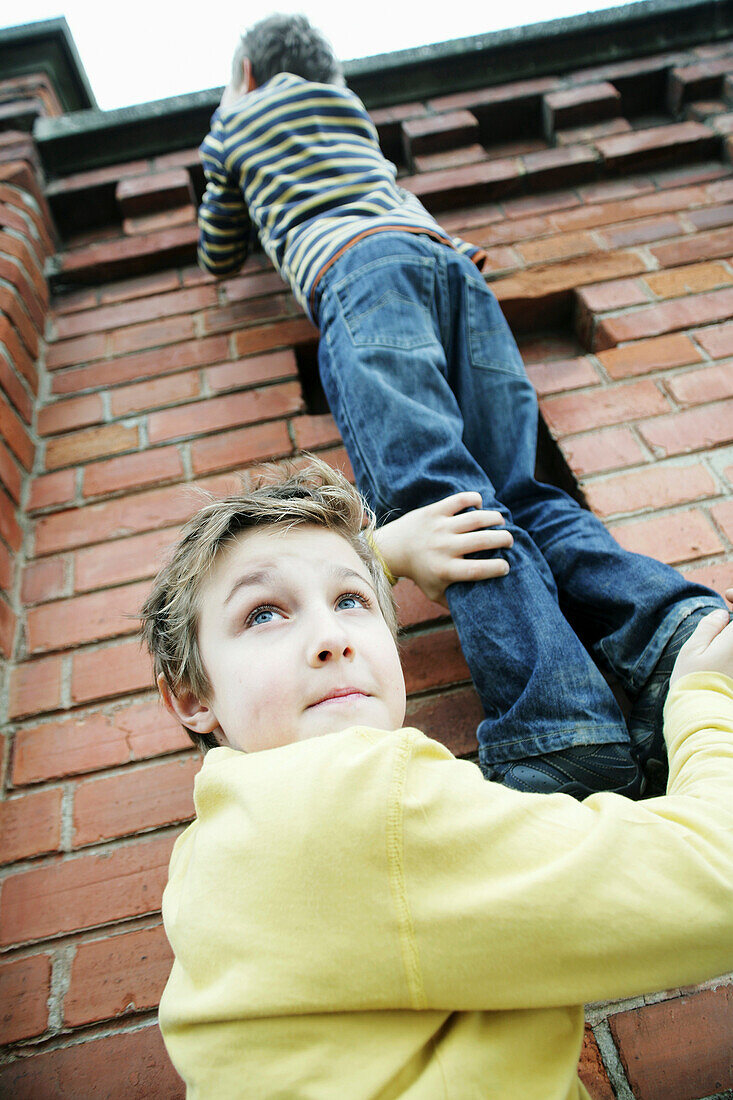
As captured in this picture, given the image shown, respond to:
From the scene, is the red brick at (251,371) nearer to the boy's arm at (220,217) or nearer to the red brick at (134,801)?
the boy's arm at (220,217)

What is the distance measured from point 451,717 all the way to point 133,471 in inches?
35.2

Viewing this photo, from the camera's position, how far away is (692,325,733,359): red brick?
1562 millimetres

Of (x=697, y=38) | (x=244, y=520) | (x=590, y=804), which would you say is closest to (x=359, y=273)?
(x=244, y=520)

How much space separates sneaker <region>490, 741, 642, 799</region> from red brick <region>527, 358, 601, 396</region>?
0.87 metres

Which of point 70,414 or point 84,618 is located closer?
point 84,618

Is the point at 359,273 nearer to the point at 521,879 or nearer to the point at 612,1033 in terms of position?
the point at 521,879

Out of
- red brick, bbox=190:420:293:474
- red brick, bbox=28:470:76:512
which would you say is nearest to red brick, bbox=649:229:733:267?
red brick, bbox=190:420:293:474

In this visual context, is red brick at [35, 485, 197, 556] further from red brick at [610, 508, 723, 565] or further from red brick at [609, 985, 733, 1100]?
red brick at [609, 985, 733, 1100]

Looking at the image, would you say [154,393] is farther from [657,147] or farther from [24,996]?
[657,147]

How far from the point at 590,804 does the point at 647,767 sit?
260 mm

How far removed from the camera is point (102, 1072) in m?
0.98

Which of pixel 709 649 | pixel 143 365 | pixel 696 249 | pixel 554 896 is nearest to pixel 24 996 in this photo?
pixel 554 896

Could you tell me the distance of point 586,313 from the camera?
5.50ft

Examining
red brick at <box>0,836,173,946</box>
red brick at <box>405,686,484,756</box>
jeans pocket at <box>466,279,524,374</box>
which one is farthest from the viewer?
jeans pocket at <box>466,279,524,374</box>
